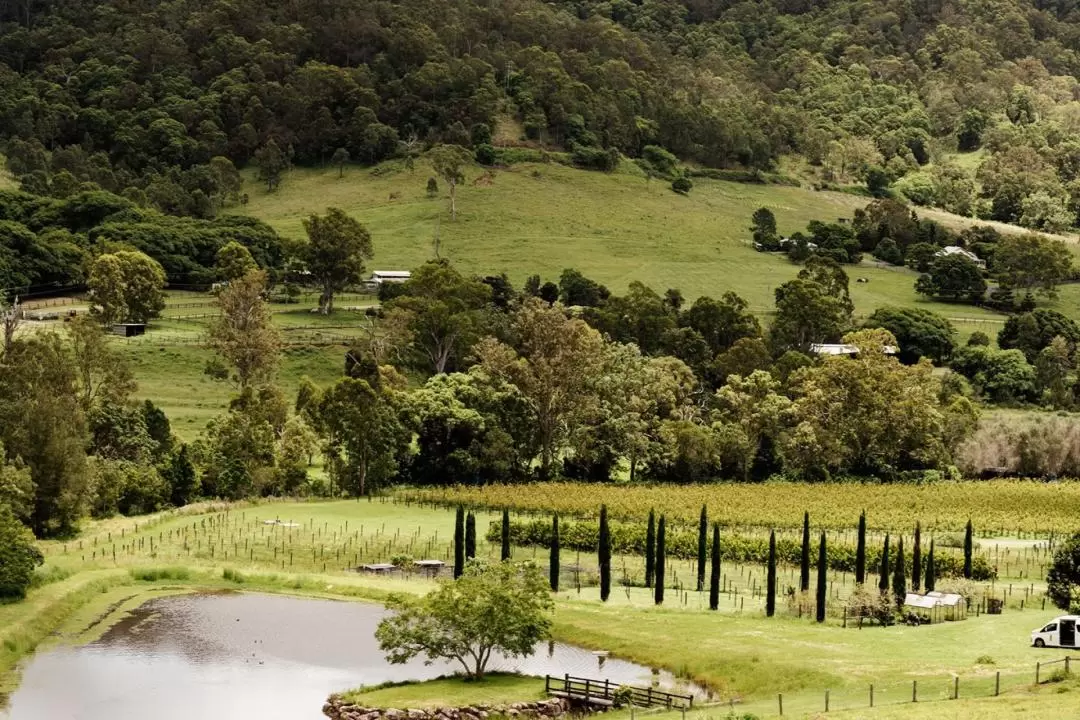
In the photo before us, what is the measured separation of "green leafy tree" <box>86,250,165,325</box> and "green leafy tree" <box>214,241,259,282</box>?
1174cm

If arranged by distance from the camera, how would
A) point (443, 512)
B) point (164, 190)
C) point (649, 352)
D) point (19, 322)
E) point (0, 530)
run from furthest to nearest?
point (164, 190) < point (649, 352) < point (19, 322) < point (443, 512) < point (0, 530)

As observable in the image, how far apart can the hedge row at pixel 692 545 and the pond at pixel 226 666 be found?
1814cm

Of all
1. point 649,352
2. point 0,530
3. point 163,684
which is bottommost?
point 163,684

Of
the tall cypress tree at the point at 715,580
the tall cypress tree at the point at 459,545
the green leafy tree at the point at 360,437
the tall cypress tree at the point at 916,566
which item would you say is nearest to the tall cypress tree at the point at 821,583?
the tall cypress tree at the point at 715,580

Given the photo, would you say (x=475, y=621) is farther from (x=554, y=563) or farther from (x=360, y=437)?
(x=360, y=437)

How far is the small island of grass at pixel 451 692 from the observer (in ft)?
185

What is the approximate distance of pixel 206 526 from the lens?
91125 mm

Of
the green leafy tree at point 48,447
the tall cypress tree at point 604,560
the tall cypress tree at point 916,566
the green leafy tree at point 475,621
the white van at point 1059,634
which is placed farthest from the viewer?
the green leafy tree at point 48,447

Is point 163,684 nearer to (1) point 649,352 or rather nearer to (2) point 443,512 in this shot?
(2) point 443,512

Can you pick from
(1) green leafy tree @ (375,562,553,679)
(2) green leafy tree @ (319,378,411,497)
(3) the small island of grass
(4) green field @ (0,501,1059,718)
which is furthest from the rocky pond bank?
(2) green leafy tree @ (319,378,411,497)

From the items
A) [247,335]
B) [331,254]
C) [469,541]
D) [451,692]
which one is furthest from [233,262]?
[451,692]

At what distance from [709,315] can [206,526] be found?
6715 centimetres

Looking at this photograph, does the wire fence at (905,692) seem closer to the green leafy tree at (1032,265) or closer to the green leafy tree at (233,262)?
the green leafy tree at (233,262)

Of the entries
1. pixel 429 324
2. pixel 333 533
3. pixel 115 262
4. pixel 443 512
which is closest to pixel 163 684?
pixel 333 533
